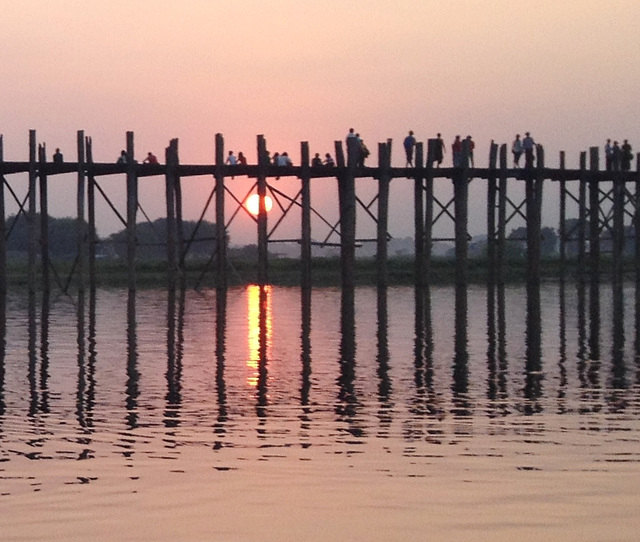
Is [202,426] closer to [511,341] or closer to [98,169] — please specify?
[511,341]

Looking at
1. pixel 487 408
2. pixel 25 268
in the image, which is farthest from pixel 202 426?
pixel 25 268

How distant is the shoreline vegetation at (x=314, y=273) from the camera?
4880cm

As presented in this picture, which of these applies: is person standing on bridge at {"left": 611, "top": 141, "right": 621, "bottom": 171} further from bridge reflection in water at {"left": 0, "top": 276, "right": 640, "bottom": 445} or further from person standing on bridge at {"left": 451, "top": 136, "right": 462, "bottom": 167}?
bridge reflection in water at {"left": 0, "top": 276, "right": 640, "bottom": 445}

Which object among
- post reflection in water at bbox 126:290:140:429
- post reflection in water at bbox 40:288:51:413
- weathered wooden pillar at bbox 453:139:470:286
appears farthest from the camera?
weathered wooden pillar at bbox 453:139:470:286

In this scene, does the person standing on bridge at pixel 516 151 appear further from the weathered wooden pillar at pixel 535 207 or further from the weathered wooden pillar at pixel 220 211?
the weathered wooden pillar at pixel 220 211

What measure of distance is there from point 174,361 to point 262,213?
50.0 ft

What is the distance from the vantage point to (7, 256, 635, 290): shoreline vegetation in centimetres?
4880

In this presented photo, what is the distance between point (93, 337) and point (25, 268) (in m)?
35.5

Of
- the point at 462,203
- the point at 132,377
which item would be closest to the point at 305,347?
the point at 132,377

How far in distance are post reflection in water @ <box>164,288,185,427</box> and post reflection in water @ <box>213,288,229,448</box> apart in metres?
0.40

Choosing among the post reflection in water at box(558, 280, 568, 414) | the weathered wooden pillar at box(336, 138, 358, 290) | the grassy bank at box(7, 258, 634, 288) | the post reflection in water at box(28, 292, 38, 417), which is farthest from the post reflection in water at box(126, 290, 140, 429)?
the grassy bank at box(7, 258, 634, 288)

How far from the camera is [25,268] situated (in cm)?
5684

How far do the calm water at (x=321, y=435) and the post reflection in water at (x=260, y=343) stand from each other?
71 mm

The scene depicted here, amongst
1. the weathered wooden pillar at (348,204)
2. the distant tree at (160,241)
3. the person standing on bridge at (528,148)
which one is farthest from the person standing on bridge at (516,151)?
the distant tree at (160,241)
